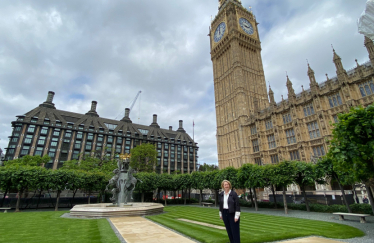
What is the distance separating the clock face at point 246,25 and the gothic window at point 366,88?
1882 inches

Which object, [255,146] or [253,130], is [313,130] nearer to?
[255,146]

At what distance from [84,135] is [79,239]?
276 ft

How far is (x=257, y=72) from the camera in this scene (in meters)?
67.8

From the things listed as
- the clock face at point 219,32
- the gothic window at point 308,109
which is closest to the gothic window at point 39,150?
the clock face at point 219,32

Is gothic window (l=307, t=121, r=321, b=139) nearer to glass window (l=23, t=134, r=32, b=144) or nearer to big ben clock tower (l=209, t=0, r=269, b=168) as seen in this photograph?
big ben clock tower (l=209, t=0, r=269, b=168)

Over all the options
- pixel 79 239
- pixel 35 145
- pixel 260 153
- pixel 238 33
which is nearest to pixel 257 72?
pixel 238 33

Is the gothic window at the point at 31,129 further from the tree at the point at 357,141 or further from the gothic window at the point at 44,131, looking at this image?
the tree at the point at 357,141

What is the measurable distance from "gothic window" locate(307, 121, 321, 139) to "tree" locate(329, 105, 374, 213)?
34.3 metres

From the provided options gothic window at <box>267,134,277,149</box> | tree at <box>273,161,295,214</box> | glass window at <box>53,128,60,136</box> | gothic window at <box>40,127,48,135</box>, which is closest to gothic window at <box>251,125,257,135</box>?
gothic window at <box>267,134,277,149</box>

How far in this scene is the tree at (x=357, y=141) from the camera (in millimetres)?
9367

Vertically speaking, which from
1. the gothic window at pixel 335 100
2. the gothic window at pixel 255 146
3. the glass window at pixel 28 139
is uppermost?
the glass window at pixel 28 139

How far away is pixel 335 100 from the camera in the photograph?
37969 millimetres

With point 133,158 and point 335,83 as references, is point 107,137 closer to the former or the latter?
point 133,158

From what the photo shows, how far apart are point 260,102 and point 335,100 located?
1013 inches
